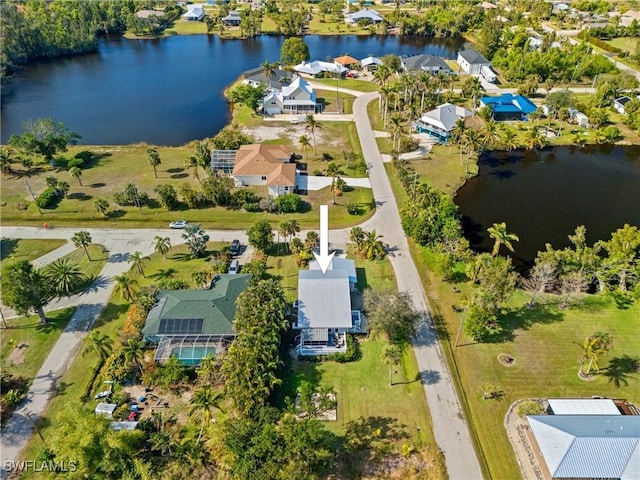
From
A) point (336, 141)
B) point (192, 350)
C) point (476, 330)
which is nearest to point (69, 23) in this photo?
point (336, 141)

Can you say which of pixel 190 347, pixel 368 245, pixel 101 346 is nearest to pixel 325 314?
pixel 368 245

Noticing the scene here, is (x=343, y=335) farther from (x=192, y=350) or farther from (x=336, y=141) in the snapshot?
(x=336, y=141)

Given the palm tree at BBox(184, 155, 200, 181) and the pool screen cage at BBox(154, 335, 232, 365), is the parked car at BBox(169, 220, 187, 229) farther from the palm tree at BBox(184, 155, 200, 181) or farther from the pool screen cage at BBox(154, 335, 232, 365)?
the pool screen cage at BBox(154, 335, 232, 365)

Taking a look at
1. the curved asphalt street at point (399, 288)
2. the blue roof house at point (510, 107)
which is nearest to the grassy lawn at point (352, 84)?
the blue roof house at point (510, 107)

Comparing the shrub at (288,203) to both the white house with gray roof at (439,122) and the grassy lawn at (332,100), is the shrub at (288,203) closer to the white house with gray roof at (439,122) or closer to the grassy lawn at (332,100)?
the white house with gray roof at (439,122)

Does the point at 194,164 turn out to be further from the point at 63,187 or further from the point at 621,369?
the point at 621,369

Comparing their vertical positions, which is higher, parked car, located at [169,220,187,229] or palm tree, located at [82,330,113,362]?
palm tree, located at [82,330,113,362]

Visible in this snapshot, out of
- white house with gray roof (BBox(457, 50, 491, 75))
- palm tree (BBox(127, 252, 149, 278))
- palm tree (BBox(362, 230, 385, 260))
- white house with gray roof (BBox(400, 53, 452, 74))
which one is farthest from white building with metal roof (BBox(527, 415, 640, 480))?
white house with gray roof (BBox(457, 50, 491, 75))
